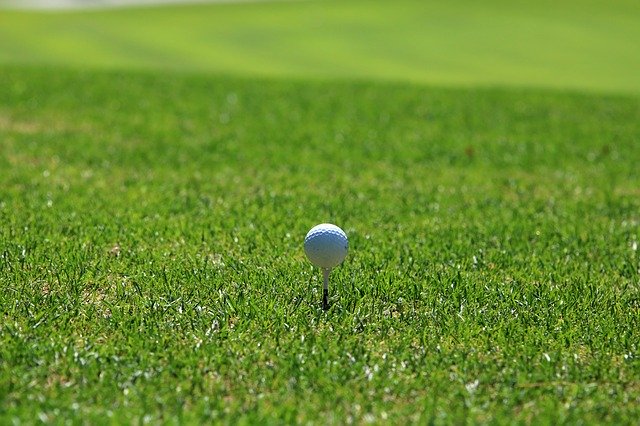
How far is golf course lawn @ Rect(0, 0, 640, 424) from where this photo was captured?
481 cm

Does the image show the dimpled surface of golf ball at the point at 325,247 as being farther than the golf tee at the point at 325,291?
No

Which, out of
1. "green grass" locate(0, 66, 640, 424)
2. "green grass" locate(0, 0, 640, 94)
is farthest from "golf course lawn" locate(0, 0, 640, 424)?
"green grass" locate(0, 0, 640, 94)

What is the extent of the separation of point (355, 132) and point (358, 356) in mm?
8051

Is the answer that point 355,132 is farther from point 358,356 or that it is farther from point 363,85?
point 358,356

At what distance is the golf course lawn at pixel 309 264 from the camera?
189 inches

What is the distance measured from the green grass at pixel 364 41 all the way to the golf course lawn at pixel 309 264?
5.08m

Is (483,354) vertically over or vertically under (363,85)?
under

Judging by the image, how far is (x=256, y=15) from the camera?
28859 millimetres

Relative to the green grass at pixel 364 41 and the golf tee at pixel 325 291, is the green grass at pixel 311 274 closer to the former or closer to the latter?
the golf tee at pixel 325 291

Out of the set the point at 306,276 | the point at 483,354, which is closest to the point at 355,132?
the point at 306,276

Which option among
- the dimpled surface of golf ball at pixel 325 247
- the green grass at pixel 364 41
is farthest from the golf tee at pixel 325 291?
the green grass at pixel 364 41

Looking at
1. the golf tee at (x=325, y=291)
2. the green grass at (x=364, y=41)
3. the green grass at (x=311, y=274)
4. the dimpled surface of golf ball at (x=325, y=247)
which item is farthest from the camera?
the green grass at (x=364, y=41)

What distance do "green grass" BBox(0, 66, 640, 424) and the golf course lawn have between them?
0.9 inches

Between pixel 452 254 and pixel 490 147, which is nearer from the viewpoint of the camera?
pixel 452 254
